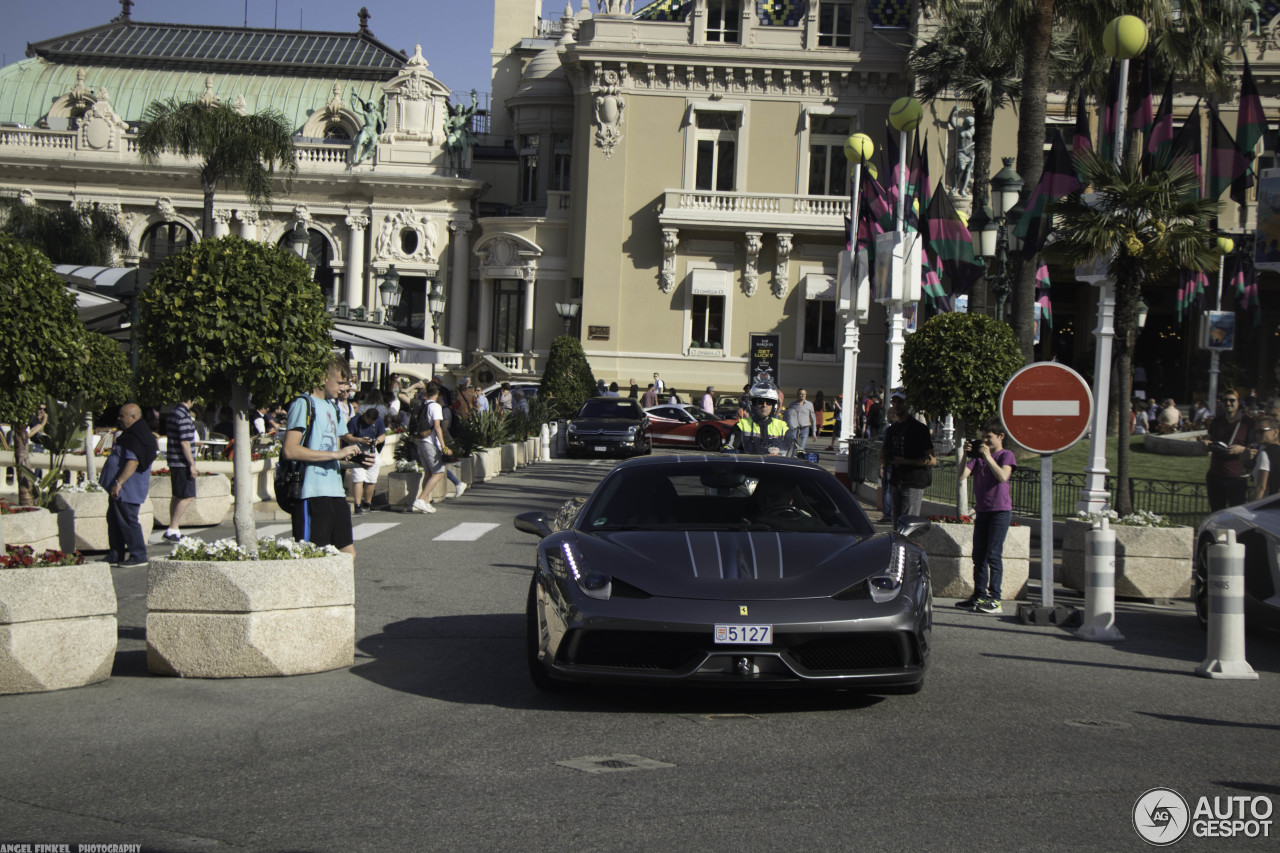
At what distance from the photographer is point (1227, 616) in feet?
27.8

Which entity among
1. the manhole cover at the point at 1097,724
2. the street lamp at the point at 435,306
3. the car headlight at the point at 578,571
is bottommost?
the manhole cover at the point at 1097,724

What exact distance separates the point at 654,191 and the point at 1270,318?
23.1m

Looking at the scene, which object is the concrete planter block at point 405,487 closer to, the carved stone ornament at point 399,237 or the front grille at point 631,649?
the front grille at point 631,649

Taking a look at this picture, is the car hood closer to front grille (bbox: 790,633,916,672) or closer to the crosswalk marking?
front grille (bbox: 790,633,916,672)

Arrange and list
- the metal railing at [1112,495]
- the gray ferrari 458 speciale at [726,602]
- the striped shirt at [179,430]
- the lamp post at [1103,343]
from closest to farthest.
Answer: the gray ferrari 458 speciale at [726,602] → the lamp post at [1103,343] → the striped shirt at [179,430] → the metal railing at [1112,495]

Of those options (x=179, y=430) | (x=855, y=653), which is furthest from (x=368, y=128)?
(x=855, y=653)

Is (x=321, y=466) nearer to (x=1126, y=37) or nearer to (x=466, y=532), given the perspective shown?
(x=466, y=532)

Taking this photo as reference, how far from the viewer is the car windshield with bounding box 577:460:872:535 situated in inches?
303

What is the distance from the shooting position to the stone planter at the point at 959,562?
12422mm

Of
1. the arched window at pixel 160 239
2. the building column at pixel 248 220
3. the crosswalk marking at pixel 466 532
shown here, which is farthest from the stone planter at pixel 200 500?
the arched window at pixel 160 239

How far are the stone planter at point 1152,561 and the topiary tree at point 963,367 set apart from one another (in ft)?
12.0

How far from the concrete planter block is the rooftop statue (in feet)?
123

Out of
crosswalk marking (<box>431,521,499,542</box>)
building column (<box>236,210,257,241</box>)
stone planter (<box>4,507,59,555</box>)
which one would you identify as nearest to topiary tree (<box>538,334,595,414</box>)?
building column (<box>236,210,257,241</box>)

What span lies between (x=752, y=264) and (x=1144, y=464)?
24.0 meters
